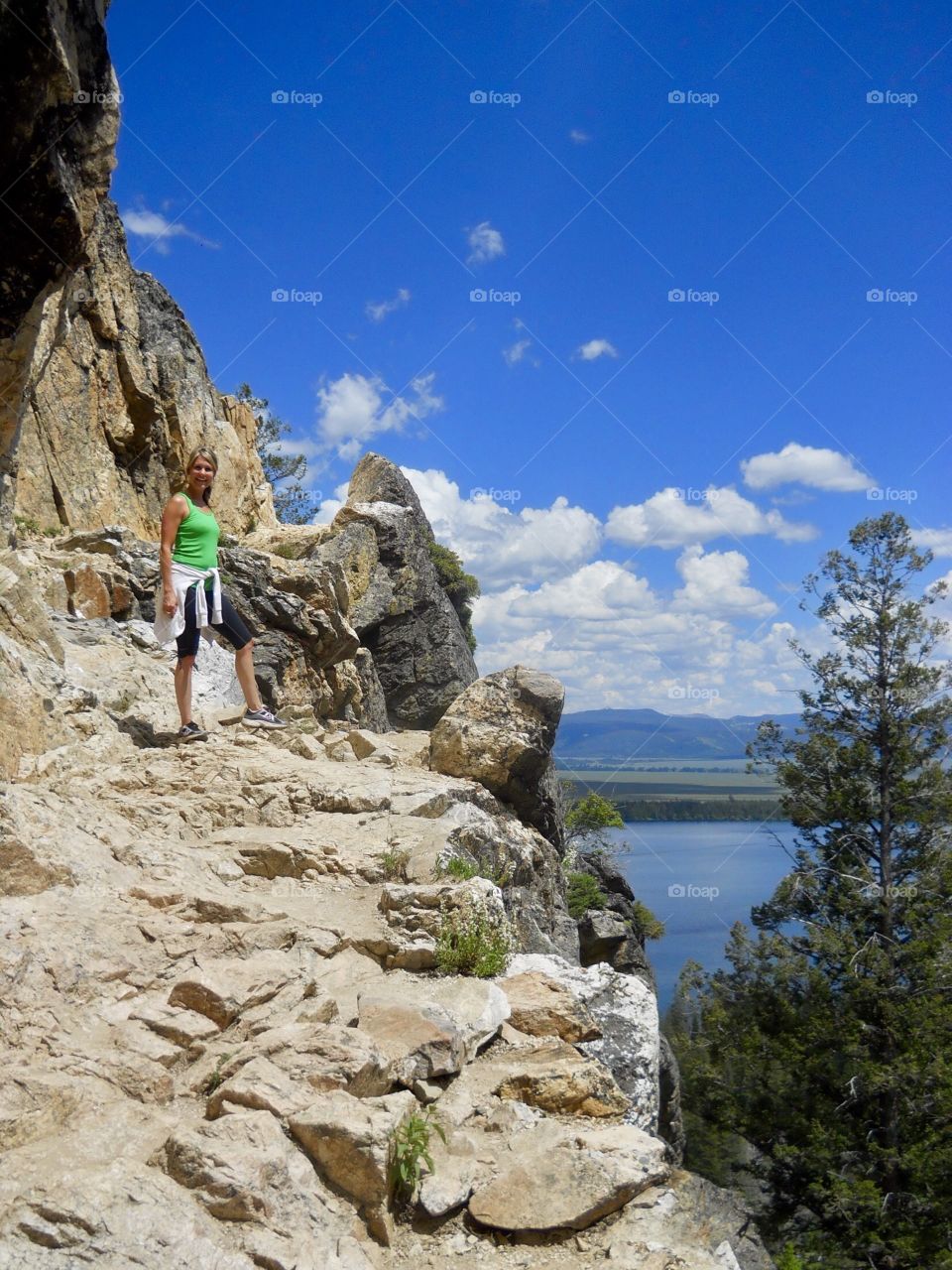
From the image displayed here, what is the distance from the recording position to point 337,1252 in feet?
9.41

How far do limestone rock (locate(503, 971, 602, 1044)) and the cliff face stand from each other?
19.2 feet

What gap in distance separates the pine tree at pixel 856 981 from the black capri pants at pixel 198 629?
16.9m

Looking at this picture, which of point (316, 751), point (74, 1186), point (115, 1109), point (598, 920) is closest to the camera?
point (74, 1186)

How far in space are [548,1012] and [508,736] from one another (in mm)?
6843

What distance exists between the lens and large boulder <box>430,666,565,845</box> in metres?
11.3

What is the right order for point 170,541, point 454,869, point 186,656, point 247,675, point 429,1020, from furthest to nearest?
point 247,675
point 186,656
point 170,541
point 454,869
point 429,1020

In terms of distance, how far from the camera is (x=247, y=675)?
28.2ft

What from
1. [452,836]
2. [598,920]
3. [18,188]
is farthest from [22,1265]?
[598,920]

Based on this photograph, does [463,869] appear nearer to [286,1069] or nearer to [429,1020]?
[429,1020]

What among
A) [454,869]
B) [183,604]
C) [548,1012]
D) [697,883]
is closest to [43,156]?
[183,604]

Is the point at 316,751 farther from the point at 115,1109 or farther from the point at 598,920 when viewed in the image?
the point at 598,920

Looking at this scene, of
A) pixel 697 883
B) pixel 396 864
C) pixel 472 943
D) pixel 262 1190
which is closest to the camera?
pixel 262 1190

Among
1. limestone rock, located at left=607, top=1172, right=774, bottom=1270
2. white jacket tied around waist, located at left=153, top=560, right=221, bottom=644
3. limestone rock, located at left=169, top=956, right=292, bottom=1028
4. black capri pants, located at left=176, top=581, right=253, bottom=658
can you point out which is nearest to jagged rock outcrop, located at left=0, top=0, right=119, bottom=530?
white jacket tied around waist, located at left=153, top=560, right=221, bottom=644

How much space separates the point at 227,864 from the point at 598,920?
67.0 feet
